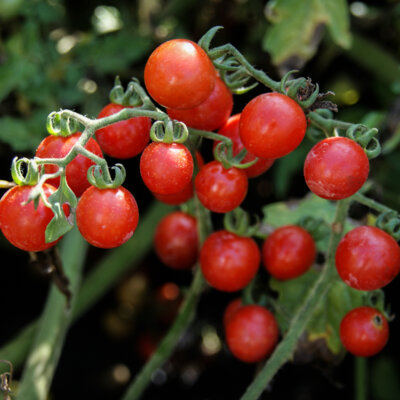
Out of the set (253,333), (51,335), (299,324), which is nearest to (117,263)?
(51,335)

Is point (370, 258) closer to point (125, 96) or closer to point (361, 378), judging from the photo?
point (125, 96)

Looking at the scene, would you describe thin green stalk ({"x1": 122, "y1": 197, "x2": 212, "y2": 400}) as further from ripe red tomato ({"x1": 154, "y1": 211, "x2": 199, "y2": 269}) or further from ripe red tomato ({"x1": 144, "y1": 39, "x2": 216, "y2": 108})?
ripe red tomato ({"x1": 144, "y1": 39, "x2": 216, "y2": 108})

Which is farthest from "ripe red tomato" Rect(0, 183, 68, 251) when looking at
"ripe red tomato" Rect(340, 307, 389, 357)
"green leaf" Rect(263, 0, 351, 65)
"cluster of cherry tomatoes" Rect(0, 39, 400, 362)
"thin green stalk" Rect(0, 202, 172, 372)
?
"green leaf" Rect(263, 0, 351, 65)

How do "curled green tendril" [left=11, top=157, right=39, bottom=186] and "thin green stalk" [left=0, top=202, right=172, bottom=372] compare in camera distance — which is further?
"thin green stalk" [left=0, top=202, right=172, bottom=372]

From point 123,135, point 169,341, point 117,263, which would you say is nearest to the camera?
point 123,135

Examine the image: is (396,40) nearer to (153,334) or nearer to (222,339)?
(222,339)

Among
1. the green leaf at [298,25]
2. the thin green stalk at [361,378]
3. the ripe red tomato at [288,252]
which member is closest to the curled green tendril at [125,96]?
the ripe red tomato at [288,252]
